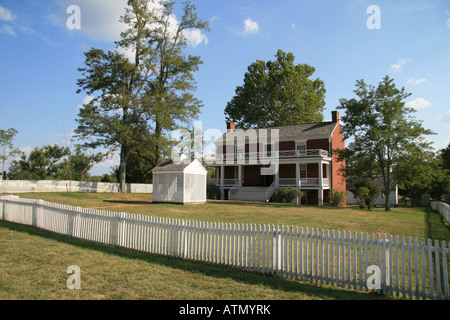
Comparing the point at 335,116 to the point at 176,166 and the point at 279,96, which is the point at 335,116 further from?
the point at 176,166

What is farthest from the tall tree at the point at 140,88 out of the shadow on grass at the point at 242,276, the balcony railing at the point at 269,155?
the shadow on grass at the point at 242,276

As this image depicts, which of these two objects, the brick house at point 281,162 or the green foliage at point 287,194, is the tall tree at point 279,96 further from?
the green foliage at point 287,194

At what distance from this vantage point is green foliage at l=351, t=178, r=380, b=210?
27.2 meters

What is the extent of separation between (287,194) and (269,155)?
759 centimetres

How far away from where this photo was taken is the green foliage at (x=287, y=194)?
29.6 metres

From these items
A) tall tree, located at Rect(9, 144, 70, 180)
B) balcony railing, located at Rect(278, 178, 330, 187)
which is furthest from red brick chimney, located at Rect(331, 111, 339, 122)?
tall tree, located at Rect(9, 144, 70, 180)

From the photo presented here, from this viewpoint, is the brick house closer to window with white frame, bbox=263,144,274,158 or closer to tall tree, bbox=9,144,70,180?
window with white frame, bbox=263,144,274,158

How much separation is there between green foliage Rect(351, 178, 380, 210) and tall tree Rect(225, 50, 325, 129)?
1821cm

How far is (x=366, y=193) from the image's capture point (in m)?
27.5

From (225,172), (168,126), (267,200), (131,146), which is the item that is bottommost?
(267,200)

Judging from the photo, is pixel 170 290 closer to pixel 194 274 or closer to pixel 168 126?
pixel 194 274
